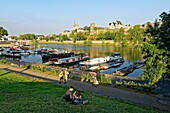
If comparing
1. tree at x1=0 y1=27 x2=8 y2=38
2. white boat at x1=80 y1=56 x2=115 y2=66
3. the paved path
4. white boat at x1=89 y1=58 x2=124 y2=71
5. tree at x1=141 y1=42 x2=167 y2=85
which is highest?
tree at x1=0 y1=27 x2=8 y2=38

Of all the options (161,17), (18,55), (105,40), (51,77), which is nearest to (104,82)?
(51,77)

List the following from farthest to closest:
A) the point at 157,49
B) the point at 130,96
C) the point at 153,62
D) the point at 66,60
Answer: the point at 66,60
the point at 130,96
the point at 153,62
the point at 157,49

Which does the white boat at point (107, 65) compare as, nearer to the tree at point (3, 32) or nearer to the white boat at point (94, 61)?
the white boat at point (94, 61)

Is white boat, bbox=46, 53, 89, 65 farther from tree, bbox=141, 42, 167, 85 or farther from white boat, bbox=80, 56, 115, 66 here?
tree, bbox=141, 42, 167, 85

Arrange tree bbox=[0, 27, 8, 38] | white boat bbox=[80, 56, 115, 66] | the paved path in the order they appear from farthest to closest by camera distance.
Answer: tree bbox=[0, 27, 8, 38] < white boat bbox=[80, 56, 115, 66] < the paved path

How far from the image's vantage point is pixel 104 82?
68.9 feet

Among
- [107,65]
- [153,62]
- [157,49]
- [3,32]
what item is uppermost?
[3,32]

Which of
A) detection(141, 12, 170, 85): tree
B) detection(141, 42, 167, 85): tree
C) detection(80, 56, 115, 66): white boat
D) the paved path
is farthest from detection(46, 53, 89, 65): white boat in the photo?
detection(141, 12, 170, 85): tree

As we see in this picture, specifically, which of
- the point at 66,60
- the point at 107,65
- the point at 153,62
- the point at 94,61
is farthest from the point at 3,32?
the point at 153,62

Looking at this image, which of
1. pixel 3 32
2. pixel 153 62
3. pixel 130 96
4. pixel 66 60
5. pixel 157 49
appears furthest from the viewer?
pixel 3 32

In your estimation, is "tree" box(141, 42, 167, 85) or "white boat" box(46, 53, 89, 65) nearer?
"tree" box(141, 42, 167, 85)

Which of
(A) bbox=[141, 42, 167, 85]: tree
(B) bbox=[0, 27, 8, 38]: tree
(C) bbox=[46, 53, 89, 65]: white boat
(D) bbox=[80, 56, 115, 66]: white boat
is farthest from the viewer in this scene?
(B) bbox=[0, 27, 8, 38]: tree

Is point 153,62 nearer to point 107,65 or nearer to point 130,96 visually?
point 130,96

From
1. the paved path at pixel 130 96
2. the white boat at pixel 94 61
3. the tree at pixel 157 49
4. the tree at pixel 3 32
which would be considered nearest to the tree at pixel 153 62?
the tree at pixel 157 49
